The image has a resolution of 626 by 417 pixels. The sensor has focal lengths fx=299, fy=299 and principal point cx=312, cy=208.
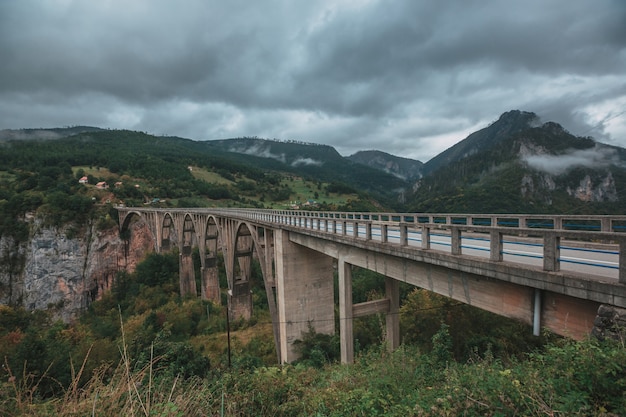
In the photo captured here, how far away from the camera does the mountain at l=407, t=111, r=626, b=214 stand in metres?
107

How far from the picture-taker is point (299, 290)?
18.4 m

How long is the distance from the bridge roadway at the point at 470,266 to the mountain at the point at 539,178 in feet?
264

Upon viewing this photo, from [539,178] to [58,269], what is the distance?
153110 millimetres

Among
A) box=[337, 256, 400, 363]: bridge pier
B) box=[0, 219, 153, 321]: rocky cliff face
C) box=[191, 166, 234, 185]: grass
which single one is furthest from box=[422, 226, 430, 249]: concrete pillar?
box=[191, 166, 234, 185]: grass

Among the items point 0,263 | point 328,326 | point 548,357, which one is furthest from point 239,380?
point 0,263

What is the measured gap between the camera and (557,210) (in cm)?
9888

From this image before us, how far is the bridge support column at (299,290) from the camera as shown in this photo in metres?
18.1

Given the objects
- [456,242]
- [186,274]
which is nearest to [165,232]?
[186,274]

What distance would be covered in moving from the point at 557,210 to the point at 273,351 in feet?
A: 371

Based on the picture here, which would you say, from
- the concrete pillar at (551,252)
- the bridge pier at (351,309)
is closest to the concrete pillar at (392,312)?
the bridge pier at (351,309)

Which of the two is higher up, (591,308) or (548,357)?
(591,308)

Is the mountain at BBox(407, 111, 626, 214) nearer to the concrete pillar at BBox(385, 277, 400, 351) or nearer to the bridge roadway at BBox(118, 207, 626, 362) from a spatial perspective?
the concrete pillar at BBox(385, 277, 400, 351)

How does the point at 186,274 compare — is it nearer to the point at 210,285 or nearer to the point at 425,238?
the point at 210,285

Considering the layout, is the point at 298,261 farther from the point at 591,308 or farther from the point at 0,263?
the point at 0,263
